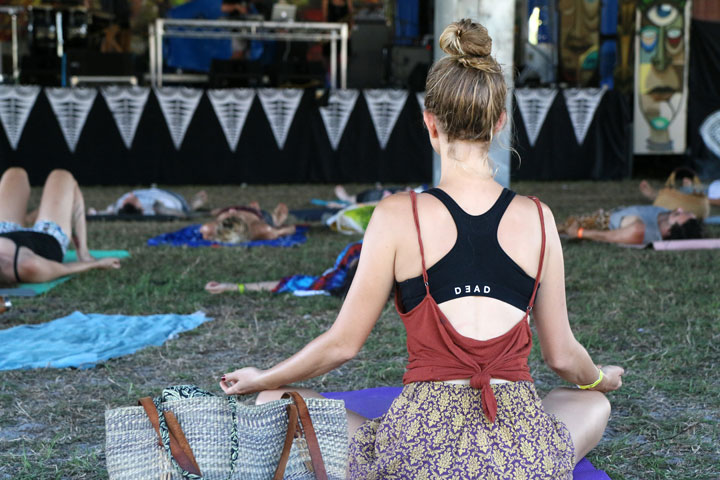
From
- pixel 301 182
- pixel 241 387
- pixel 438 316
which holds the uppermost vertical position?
pixel 438 316

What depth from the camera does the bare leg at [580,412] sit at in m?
2.25

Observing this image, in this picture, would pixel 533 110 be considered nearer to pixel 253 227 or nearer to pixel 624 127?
pixel 624 127

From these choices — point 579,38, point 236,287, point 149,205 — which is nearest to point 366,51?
point 579,38

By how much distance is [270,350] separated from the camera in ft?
12.2

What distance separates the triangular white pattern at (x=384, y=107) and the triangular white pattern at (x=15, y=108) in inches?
166

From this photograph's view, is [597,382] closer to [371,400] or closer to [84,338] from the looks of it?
[371,400]

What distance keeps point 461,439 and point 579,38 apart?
1319 centimetres

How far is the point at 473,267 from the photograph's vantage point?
6.00ft

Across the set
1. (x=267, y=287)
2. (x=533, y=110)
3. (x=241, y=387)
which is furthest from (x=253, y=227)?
(x=533, y=110)

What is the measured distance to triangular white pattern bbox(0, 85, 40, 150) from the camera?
10.3m

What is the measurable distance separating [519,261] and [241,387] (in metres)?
0.75

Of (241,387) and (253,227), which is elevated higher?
(241,387)

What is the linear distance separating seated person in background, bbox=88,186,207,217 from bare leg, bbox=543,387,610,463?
637 cm

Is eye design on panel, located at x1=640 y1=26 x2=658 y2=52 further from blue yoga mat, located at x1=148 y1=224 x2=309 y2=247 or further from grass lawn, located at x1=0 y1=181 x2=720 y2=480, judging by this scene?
blue yoga mat, located at x1=148 y1=224 x2=309 y2=247
